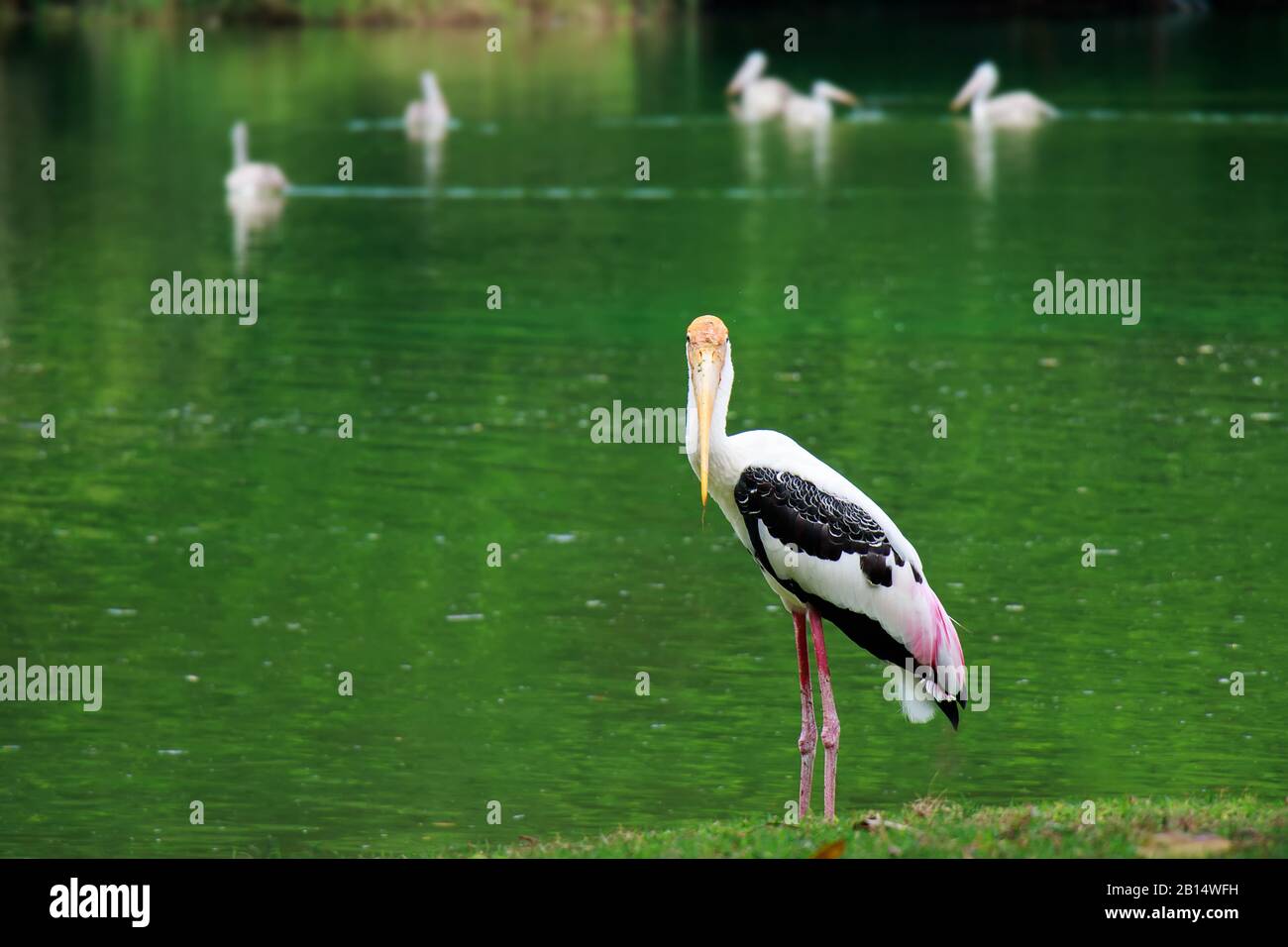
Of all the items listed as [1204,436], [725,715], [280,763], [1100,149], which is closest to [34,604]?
[280,763]

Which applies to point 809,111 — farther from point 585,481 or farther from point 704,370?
point 704,370

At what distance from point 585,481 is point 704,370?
8601 mm

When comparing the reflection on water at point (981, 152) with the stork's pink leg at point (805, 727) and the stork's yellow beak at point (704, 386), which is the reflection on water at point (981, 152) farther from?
the stork's yellow beak at point (704, 386)

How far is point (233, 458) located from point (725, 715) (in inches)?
299

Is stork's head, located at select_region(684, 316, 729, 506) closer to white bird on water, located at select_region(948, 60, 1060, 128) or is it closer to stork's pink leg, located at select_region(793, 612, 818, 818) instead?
stork's pink leg, located at select_region(793, 612, 818, 818)

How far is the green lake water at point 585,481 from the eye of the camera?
41.0ft

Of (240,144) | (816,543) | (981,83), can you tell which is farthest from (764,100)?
(816,543)

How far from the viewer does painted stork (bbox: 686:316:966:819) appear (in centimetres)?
1041

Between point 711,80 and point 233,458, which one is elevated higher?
point 711,80

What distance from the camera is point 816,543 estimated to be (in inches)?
410

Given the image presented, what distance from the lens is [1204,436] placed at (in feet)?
65.8

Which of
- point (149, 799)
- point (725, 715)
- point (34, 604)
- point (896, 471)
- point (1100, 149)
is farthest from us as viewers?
point (1100, 149)
